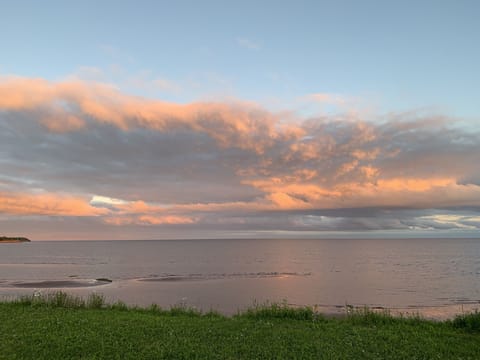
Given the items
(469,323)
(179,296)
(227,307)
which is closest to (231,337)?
(469,323)

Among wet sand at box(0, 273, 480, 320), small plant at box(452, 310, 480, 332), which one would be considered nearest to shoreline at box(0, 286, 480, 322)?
wet sand at box(0, 273, 480, 320)

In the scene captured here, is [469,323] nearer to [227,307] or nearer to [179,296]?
[227,307]

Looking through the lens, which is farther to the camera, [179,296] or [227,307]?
[179,296]

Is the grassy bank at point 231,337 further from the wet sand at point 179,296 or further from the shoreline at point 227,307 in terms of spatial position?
the wet sand at point 179,296

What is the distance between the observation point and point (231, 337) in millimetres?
12602

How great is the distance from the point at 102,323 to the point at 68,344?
315 cm

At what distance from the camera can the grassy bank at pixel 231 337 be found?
10.9 m

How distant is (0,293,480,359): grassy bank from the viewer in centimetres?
1088

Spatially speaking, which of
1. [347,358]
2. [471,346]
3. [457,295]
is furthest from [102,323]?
[457,295]

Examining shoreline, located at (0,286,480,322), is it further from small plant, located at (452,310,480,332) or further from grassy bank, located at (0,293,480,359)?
grassy bank, located at (0,293,480,359)

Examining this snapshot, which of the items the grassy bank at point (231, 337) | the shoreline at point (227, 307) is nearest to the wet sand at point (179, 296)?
the shoreline at point (227, 307)

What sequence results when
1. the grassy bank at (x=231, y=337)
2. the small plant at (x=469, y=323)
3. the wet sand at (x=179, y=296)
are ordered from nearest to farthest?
the grassy bank at (x=231, y=337) → the small plant at (x=469, y=323) → the wet sand at (x=179, y=296)

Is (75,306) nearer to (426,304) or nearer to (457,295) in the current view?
(426,304)

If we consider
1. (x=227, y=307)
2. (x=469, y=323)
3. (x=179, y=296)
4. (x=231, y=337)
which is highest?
(x=231, y=337)
